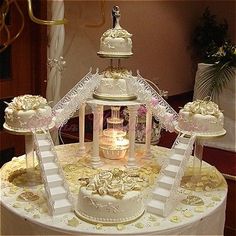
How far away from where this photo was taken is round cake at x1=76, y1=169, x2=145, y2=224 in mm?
1895

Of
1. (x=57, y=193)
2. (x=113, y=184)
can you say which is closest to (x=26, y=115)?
(x=57, y=193)

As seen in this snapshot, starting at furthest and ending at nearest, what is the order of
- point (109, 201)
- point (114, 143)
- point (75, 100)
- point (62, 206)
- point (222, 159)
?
point (222, 159) < point (114, 143) < point (75, 100) < point (62, 206) < point (109, 201)

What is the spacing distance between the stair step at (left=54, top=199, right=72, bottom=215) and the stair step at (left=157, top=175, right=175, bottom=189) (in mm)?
445

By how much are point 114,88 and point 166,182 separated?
0.62 meters

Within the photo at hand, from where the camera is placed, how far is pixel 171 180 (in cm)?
212

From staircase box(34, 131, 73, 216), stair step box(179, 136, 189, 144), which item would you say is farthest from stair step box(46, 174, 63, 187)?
stair step box(179, 136, 189, 144)

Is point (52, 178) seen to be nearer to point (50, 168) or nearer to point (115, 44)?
point (50, 168)

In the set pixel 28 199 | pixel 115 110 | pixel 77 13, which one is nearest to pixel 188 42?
pixel 77 13

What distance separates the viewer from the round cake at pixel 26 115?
2250 millimetres

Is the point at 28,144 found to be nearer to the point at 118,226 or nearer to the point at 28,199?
the point at 28,199

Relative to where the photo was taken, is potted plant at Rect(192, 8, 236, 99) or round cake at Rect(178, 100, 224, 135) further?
potted plant at Rect(192, 8, 236, 99)

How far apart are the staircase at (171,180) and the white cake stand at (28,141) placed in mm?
659

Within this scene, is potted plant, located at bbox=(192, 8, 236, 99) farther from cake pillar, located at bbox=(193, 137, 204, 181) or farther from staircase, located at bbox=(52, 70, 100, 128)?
staircase, located at bbox=(52, 70, 100, 128)

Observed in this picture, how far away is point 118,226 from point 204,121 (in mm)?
711
